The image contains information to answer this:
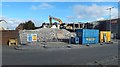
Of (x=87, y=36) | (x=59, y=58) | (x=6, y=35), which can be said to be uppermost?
(x=6, y=35)

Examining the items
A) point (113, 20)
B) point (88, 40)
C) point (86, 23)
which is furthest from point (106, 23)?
point (88, 40)

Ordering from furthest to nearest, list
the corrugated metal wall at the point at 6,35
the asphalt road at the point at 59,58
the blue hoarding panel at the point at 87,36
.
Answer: the blue hoarding panel at the point at 87,36 < the corrugated metal wall at the point at 6,35 < the asphalt road at the point at 59,58

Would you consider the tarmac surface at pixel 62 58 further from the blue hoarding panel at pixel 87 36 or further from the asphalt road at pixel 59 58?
the blue hoarding panel at pixel 87 36

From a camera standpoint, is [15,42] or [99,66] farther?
[15,42]

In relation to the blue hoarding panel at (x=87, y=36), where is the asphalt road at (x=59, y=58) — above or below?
below

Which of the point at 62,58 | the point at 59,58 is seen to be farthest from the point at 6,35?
the point at 62,58

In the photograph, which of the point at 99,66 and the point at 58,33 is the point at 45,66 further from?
the point at 58,33

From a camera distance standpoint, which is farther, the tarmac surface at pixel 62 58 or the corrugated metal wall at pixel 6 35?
the corrugated metal wall at pixel 6 35

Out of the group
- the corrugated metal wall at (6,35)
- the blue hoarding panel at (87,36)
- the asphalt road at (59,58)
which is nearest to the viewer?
the asphalt road at (59,58)

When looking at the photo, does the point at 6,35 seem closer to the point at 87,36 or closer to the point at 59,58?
the point at 87,36

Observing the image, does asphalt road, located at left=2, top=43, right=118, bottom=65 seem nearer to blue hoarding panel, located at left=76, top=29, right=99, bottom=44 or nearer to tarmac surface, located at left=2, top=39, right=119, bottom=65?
tarmac surface, located at left=2, top=39, right=119, bottom=65

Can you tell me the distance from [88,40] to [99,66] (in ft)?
91.2

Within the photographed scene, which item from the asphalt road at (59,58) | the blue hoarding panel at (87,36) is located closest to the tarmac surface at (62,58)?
the asphalt road at (59,58)

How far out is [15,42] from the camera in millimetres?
37312
